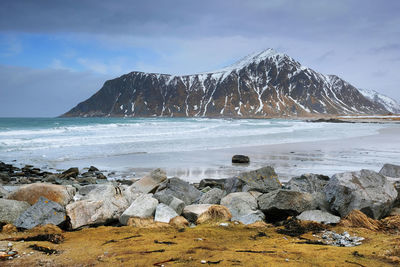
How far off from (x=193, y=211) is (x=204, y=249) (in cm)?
226

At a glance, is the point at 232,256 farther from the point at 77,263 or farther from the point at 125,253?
the point at 77,263

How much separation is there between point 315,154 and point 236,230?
1612 cm

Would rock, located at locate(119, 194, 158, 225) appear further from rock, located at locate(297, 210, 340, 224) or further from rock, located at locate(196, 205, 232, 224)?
rock, located at locate(297, 210, 340, 224)

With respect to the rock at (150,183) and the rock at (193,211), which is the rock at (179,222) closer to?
the rock at (193,211)

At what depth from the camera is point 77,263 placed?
13.8 ft

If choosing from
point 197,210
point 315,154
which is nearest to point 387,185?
point 197,210

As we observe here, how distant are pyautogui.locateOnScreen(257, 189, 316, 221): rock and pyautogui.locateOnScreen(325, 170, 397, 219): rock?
1.66 ft

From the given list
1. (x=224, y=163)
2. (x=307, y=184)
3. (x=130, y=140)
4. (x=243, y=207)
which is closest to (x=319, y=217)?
(x=243, y=207)

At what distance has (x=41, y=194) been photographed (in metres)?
7.45

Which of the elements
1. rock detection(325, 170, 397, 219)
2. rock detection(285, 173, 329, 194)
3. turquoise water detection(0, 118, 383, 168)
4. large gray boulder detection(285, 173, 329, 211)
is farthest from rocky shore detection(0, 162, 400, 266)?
turquoise water detection(0, 118, 383, 168)

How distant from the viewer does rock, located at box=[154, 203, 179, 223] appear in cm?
640

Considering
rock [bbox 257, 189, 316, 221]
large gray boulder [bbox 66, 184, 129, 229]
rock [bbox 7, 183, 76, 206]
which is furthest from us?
rock [bbox 7, 183, 76, 206]

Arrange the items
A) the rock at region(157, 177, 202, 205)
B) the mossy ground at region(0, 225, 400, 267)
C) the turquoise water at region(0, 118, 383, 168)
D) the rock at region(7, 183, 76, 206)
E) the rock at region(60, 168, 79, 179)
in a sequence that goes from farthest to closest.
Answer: the turquoise water at region(0, 118, 383, 168), the rock at region(60, 168, 79, 179), the rock at region(157, 177, 202, 205), the rock at region(7, 183, 76, 206), the mossy ground at region(0, 225, 400, 267)

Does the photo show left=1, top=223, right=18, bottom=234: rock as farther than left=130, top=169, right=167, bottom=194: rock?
No
